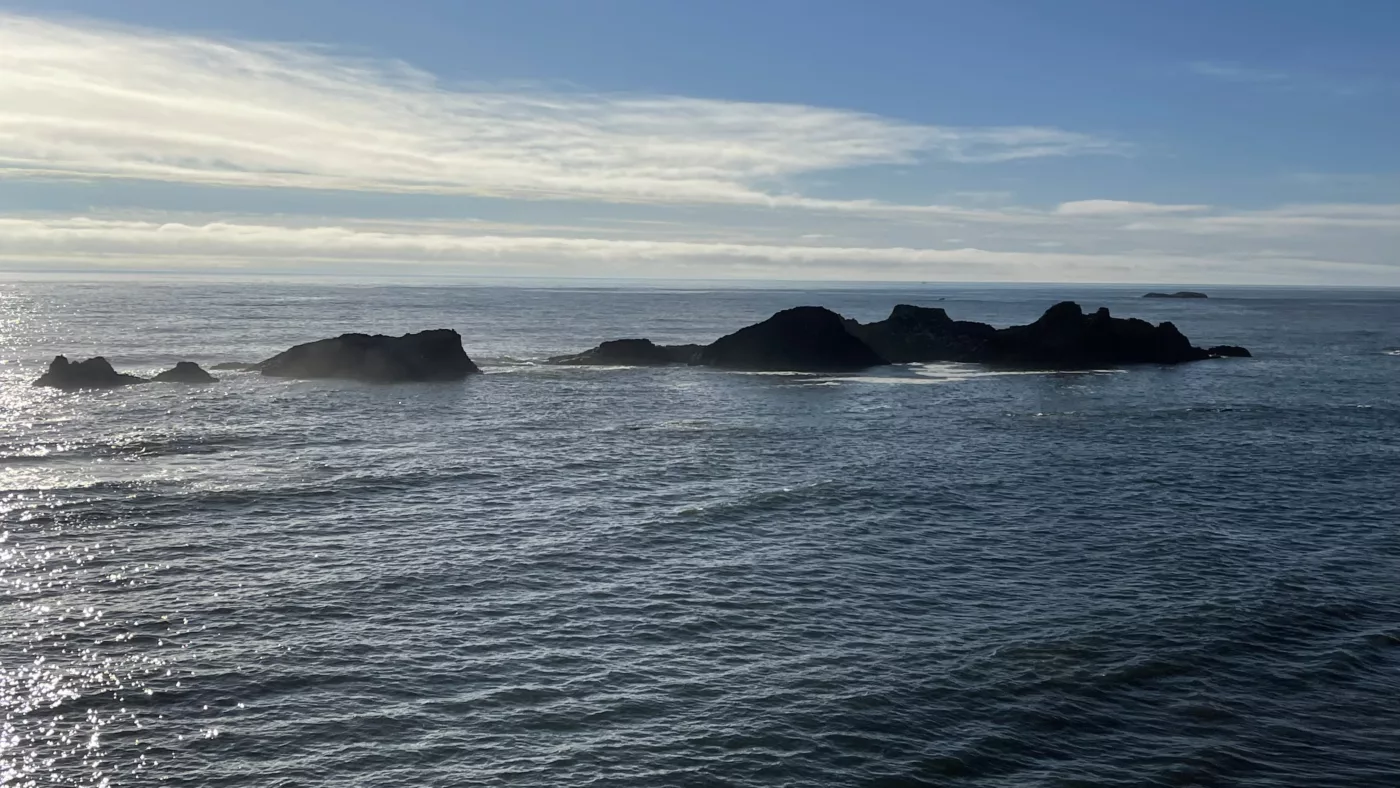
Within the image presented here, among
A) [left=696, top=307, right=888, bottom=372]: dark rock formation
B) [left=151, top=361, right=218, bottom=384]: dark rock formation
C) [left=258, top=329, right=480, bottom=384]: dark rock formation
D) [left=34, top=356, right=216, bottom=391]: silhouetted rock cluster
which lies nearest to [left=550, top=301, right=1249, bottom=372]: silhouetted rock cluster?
[left=696, top=307, right=888, bottom=372]: dark rock formation

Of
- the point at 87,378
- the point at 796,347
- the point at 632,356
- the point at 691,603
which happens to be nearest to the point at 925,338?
the point at 796,347

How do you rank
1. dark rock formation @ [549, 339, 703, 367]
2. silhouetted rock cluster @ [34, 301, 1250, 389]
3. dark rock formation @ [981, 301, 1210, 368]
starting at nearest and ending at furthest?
silhouetted rock cluster @ [34, 301, 1250, 389], dark rock formation @ [549, 339, 703, 367], dark rock formation @ [981, 301, 1210, 368]

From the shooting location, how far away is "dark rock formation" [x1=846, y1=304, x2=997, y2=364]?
4284 inches

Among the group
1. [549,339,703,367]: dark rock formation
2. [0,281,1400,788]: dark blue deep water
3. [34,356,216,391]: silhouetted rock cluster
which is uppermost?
[549,339,703,367]: dark rock formation

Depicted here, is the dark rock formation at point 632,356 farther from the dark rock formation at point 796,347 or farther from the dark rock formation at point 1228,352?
the dark rock formation at point 1228,352

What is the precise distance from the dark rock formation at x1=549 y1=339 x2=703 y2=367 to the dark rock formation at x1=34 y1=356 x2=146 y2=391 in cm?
3906

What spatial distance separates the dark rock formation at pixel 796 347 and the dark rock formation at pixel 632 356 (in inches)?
127

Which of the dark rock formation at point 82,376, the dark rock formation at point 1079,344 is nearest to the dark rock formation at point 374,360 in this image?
the dark rock formation at point 82,376

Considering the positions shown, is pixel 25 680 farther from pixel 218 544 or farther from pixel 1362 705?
pixel 1362 705

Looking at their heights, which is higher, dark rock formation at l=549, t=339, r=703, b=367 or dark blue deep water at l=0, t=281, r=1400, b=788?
dark rock formation at l=549, t=339, r=703, b=367

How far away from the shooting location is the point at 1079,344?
342 ft

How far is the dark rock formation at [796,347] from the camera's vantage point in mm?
99312

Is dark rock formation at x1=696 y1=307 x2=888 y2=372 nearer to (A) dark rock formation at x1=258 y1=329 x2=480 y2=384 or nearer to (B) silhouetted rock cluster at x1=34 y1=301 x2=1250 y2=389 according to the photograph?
(B) silhouetted rock cluster at x1=34 y1=301 x2=1250 y2=389

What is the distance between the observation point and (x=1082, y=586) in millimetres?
32906
